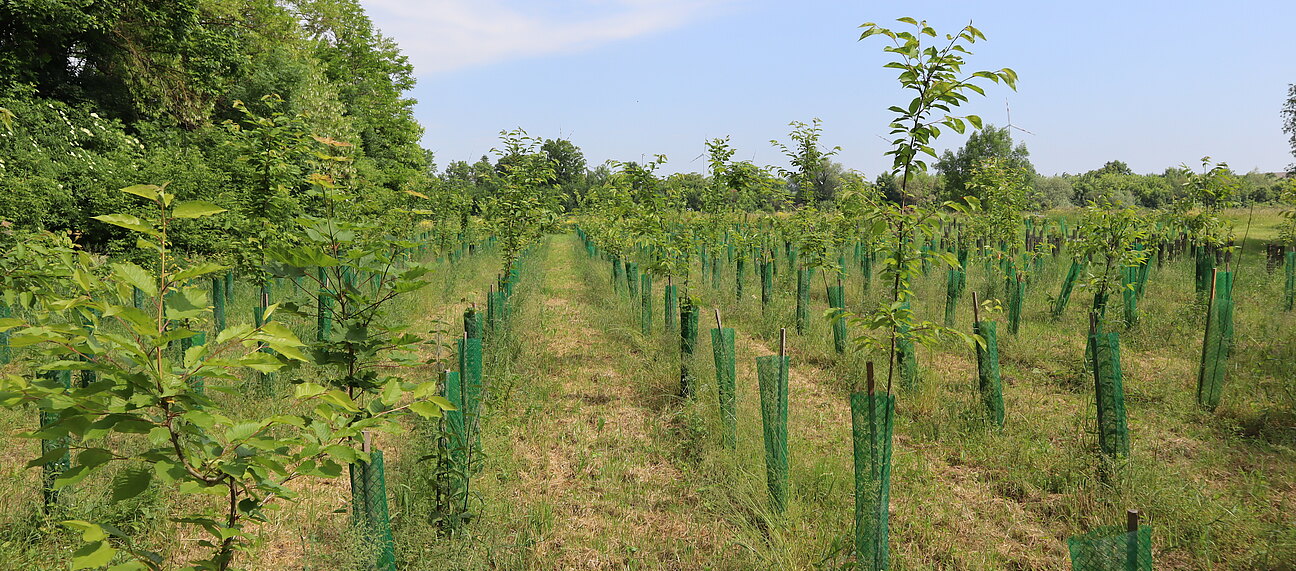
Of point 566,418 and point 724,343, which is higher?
point 724,343

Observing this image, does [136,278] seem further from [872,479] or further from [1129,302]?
[1129,302]

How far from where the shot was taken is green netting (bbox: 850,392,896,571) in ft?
9.48

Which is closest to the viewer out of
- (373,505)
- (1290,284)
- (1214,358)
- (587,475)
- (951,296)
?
(373,505)

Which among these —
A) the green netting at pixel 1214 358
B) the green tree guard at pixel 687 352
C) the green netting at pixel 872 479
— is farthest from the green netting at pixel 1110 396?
the green tree guard at pixel 687 352

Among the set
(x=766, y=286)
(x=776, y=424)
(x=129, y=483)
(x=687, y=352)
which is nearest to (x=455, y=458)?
(x=776, y=424)

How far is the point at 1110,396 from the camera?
13.1ft

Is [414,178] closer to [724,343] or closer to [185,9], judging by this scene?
[185,9]

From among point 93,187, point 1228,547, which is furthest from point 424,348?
point 93,187

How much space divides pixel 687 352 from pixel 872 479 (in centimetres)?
299

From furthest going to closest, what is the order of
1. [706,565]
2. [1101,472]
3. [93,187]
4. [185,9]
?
[185,9] < [93,187] < [1101,472] < [706,565]

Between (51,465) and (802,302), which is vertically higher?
(802,302)

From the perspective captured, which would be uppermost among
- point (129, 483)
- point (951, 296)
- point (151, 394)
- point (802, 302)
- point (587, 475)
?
point (151, 394)

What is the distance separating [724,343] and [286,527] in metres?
2.89

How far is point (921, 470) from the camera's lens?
4.16 meters
